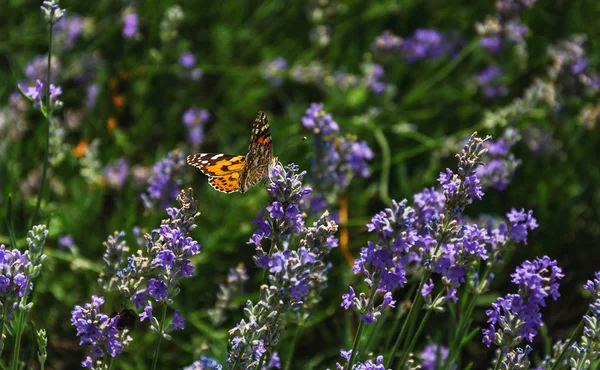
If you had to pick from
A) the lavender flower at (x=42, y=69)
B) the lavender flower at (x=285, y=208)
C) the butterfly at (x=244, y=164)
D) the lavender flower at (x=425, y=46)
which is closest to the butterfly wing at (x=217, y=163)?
the butterfly at (x=244, y=164)

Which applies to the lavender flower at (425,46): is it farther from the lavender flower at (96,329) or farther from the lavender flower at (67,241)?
the lavender flower at (96,329)

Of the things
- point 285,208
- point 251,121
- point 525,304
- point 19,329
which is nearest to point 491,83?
point 251,121

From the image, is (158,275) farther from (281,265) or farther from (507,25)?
(507,25)

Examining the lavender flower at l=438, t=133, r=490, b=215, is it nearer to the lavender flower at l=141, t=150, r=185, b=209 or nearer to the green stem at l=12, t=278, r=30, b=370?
the green stem at l=12, t=278, r=30, b=370

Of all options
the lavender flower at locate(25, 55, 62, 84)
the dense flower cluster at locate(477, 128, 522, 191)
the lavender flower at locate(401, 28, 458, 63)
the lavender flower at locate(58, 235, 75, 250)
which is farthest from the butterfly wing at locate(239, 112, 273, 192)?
the lavender flower at locate(401, 28, 458, 63)

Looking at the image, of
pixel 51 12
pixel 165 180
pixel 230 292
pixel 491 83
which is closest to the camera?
pixel 51 12

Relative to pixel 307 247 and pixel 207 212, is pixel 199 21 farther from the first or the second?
pixel 307 247

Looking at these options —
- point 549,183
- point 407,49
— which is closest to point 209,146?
point 407,49
